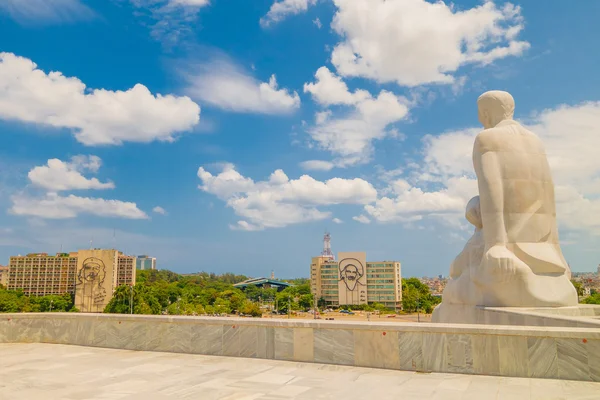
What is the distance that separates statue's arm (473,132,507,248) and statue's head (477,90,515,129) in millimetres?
1265

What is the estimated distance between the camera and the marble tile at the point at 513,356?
6.20 metres

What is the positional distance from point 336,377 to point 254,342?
83.3 inches

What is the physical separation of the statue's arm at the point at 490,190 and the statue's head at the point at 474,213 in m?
0.77

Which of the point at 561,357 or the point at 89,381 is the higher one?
the point at 561,357

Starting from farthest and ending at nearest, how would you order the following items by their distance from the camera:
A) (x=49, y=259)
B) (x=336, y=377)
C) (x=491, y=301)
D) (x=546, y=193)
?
(x=49, y=259) < (x=546, y=193) < (x=491, y=301) < (x=336, y=377)

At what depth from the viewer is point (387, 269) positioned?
354ft

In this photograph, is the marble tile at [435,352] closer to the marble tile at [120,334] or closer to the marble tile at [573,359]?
the marble tile at [573,359]

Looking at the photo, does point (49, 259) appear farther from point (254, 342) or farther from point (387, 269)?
point (254, 342)

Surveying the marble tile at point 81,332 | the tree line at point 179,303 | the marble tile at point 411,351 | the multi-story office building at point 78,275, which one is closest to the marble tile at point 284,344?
the marble tile at point 411,351

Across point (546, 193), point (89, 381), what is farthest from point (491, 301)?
point (89, 381)

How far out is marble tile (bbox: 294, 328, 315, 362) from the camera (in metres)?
7.68

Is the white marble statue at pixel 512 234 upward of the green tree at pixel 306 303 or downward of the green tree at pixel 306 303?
upward

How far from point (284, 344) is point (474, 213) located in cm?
756

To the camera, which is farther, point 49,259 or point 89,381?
point 49,259
